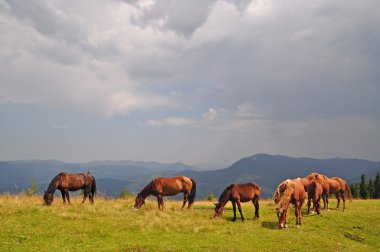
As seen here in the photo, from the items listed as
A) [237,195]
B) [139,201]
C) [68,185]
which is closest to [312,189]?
[237,195]

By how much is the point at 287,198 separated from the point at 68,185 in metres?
15.3

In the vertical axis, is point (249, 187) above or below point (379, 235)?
above

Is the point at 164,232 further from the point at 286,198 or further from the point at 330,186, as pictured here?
the point at 330,186

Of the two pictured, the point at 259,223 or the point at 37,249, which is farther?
the point at 259,223

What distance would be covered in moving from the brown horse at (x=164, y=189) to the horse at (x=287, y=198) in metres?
7.37

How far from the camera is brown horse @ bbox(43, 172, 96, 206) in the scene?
2253cm

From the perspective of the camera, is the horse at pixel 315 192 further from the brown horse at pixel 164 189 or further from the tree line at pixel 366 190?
the tree line at pixel 366 190

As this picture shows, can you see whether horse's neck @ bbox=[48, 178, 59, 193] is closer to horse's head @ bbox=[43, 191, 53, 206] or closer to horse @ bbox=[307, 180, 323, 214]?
horse's head @ bbox=[43, 191, 53, 206]

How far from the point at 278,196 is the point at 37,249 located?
13713 millimetres

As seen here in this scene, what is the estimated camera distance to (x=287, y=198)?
19859mm

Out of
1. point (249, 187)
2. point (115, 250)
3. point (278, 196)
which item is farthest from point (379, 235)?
point (115, 250)

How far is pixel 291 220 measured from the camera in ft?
71.3

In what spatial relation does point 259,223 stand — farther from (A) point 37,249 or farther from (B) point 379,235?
(A) point 37,249

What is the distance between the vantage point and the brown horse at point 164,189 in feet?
79.7
